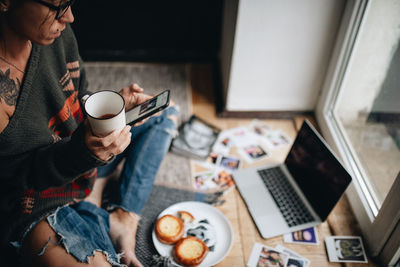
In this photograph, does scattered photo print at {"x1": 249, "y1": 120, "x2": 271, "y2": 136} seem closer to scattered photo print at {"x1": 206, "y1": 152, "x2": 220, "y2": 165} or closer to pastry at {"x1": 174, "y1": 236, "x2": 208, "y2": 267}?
scattered photo print at {"x1": 206, "y1": 152, "x2": 220, "y2": 165}

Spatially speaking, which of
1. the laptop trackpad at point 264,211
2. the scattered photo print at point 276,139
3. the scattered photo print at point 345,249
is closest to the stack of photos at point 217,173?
the laptop trackpad at point 264,211

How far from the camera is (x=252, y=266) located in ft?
4.55

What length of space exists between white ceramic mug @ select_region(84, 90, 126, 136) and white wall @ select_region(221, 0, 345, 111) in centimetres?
92

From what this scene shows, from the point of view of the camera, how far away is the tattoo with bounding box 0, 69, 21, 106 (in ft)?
3.35

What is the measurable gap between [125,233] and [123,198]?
154 mm

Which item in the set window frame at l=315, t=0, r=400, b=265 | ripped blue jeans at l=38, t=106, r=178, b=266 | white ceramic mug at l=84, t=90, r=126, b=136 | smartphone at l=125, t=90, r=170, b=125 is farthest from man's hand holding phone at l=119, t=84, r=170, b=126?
window frame at l=315, t=0, r=400, b=265

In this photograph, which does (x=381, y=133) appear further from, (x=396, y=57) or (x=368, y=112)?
(x=396, y=57)

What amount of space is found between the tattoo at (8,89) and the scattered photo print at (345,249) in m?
1.30

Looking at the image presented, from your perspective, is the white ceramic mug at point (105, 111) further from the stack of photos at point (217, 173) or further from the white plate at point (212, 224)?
the stack of photos at point (217, 173)

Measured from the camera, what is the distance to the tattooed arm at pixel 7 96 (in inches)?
39.8

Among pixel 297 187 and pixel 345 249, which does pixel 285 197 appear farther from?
pixel 345 249

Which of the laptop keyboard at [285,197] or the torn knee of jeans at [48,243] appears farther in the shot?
the laptop keyboard at [285,197]

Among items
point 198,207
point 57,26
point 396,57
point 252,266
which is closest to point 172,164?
point 198,207

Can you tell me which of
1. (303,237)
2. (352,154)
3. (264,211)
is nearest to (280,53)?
(352,154)
